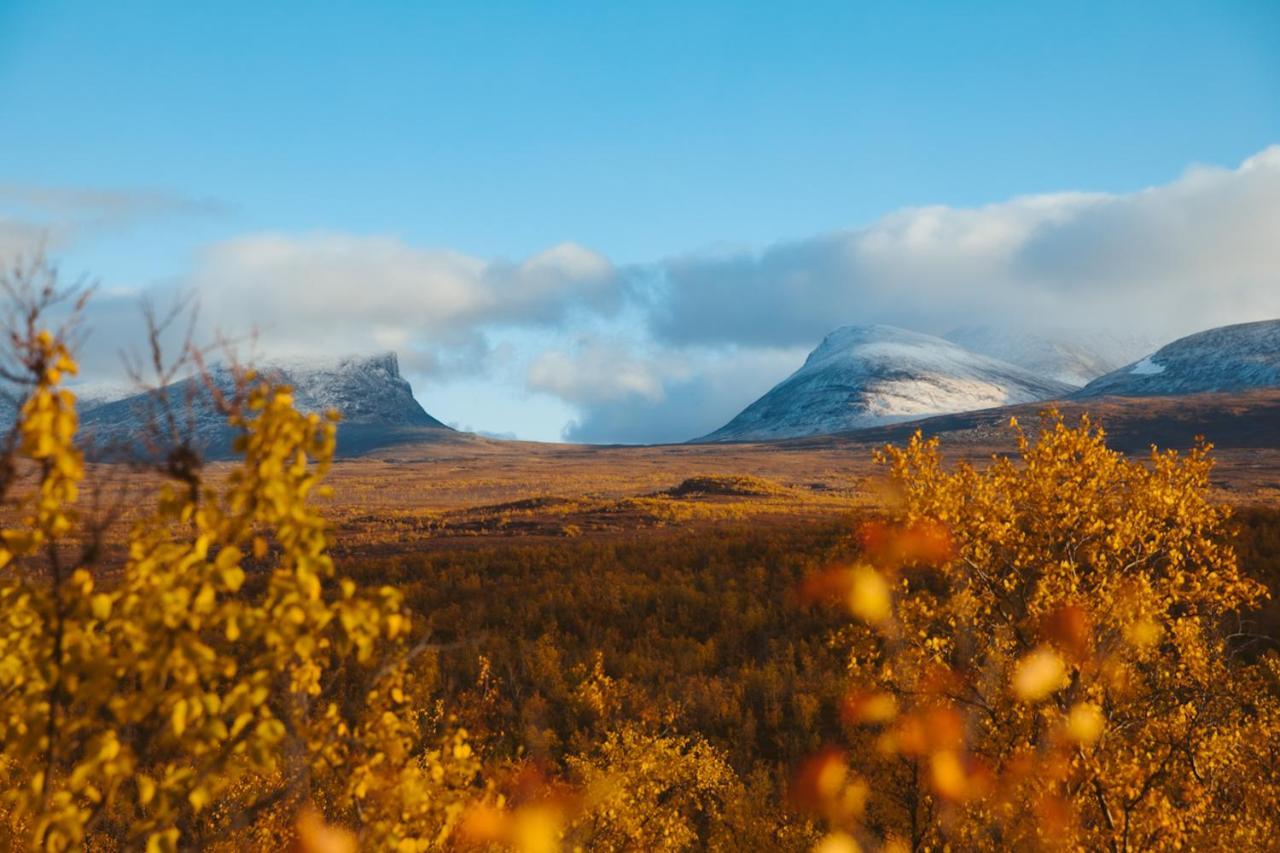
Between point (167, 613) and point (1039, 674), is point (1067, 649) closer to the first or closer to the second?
point (1039, 674)

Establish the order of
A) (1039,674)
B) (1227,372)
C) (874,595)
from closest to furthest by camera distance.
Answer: (1039,674) < (874,595) < (1227,372)

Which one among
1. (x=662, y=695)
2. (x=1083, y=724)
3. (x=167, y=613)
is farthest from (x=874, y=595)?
(x=167, y=613)

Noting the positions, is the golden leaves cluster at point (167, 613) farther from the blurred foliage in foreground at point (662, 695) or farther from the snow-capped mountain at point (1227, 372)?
the snow-capped mountain at point (1227, 372)

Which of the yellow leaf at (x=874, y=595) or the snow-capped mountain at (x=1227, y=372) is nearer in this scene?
the yellow leaf at (x=874, y=595)

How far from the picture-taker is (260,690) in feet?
14.3

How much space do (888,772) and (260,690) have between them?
692 inches

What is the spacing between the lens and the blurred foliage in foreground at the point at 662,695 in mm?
4453

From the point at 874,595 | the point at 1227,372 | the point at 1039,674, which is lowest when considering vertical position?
the point at 1039,674

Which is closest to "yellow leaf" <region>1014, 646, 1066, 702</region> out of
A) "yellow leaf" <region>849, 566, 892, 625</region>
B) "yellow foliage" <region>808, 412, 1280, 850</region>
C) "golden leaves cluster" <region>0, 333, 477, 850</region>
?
"yellow foliage" <region>808, 412, 1280, 850</region>

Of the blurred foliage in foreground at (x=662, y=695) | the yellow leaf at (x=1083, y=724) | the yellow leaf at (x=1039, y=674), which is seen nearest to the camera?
the blurred foliage in foreground at (x=662, y=695)

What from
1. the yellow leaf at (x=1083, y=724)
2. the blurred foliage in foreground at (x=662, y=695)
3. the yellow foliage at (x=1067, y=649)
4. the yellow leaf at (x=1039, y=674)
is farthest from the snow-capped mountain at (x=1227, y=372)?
the yellow leaf at (x=1083, y=724)

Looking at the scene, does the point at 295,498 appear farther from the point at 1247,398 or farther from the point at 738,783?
the point at 1247,398

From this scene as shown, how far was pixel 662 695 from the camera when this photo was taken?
910 inches

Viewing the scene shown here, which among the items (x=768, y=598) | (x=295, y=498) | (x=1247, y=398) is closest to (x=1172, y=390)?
(x=1247, y=398)
